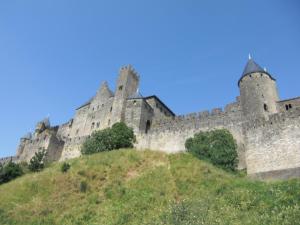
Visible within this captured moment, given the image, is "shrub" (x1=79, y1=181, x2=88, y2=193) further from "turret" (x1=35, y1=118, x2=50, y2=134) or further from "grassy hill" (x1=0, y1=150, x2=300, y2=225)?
"turret" (x1=35, y1=118, x2=50, y2=134)

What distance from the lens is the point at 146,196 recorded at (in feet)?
58.0

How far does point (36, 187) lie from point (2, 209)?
2760mm

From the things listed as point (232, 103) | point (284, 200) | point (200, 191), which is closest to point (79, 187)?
point (200, 191)

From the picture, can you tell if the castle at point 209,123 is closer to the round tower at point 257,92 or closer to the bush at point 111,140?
the round tower at point 257,92

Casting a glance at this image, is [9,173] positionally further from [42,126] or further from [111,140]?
[42,126]

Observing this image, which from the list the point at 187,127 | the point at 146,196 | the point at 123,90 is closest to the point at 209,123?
the point at 187,127

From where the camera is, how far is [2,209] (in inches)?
741

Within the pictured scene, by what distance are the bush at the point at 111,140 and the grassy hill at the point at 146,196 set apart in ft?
22.1

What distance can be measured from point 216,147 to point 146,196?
10768 millimetres

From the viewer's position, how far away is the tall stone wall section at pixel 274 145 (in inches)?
921

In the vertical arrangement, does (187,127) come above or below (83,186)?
above

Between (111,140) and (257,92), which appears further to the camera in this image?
(111,140)

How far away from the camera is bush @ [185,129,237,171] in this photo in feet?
85.3

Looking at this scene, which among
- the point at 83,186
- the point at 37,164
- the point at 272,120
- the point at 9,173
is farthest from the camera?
the point at 37,164
